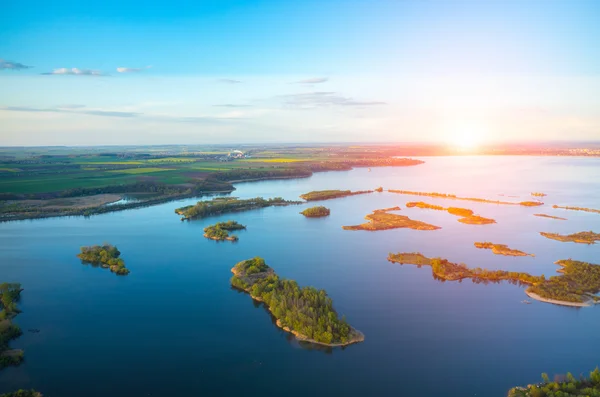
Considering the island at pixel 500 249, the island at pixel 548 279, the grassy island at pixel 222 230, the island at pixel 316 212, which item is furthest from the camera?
the island at pixel 316 212

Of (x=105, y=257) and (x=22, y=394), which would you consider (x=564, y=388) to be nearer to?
(x=22, y=394)

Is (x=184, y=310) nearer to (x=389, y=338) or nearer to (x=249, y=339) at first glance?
(x=249, y=339)

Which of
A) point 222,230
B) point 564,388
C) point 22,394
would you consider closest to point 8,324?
point 22,394

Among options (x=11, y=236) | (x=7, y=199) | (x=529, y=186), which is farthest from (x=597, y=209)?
(x=7, y=199)

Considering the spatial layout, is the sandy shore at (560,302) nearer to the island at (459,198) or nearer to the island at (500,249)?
the island at (500,249)

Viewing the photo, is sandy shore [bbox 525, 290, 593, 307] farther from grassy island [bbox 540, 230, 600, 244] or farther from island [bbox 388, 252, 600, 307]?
grassy island [bbox 540, 230, 600, 244]

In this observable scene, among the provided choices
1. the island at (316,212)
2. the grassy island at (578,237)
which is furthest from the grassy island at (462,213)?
the island at (316,212)

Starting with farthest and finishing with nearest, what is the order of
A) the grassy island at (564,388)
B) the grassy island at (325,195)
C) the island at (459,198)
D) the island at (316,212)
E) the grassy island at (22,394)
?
the grassy island at (325,195) < the island at (459,198) < the island at (316,212) < the grassy island at (22,394) < the grassy island at (564,388)
